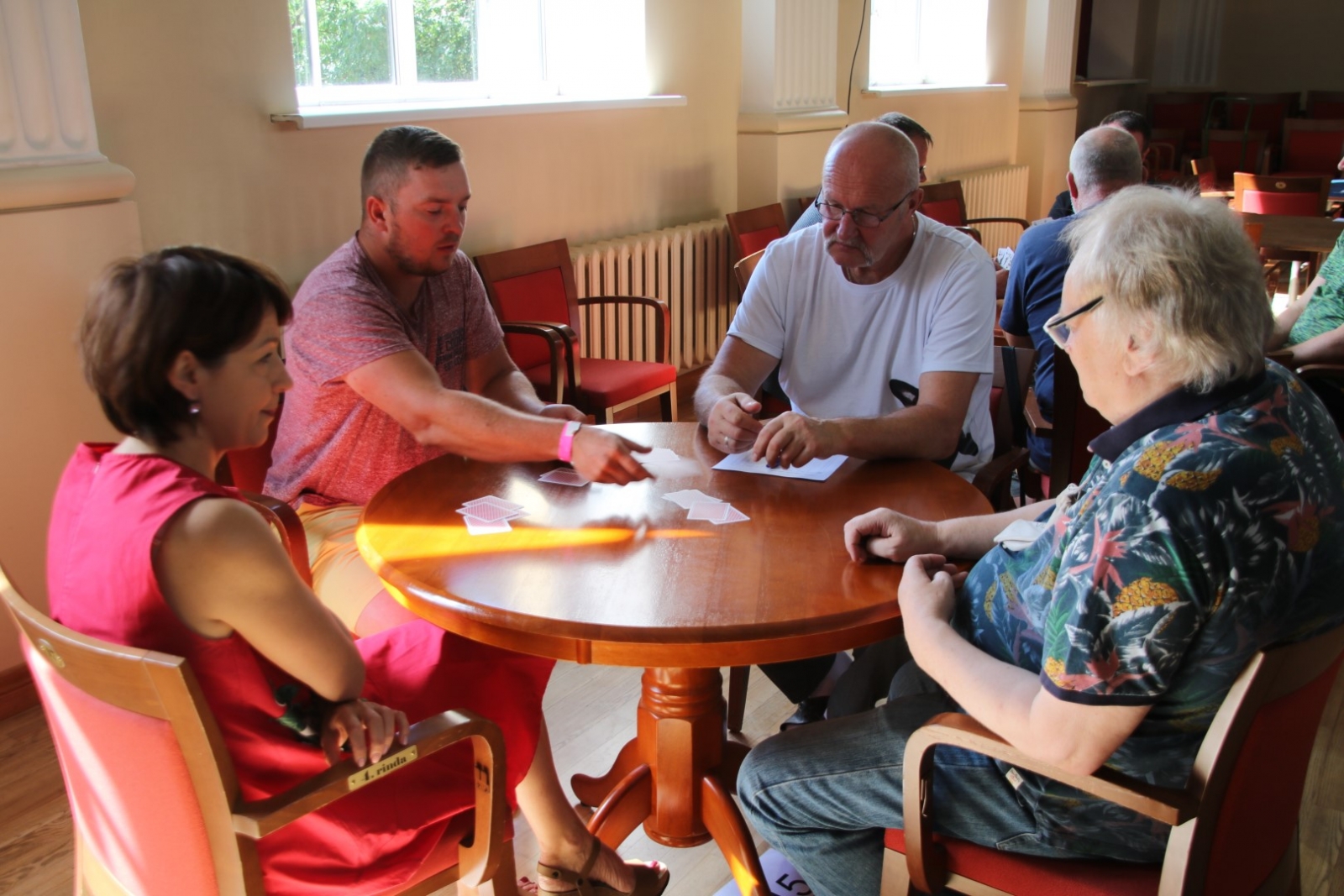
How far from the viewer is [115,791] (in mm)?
1199

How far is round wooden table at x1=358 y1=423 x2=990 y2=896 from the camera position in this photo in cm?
141

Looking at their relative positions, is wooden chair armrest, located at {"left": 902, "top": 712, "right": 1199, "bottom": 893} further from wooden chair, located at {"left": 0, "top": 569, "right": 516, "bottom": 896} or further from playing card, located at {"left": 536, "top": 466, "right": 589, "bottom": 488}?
playing card, located at {"left": 536, "top": 466, "right": 589, "bottom": 488}

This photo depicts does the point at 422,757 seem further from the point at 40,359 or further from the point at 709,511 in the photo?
the point at 40,359

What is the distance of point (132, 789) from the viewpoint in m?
1.18

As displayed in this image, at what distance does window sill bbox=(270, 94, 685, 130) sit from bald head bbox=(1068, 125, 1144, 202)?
1.89 m

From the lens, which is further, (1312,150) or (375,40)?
(1312,150)

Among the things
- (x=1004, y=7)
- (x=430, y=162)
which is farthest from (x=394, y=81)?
(x=1004, y=7)

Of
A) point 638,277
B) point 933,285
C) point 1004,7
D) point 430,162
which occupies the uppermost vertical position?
point 1004,7

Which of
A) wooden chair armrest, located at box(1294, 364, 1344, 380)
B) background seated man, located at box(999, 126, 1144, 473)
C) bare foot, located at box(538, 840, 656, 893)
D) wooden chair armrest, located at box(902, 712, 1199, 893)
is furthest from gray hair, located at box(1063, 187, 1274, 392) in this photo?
wooden chair armrest, located at box(1294, 364, 1344, 380)

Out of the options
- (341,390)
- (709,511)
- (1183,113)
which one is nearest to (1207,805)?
(709,511)

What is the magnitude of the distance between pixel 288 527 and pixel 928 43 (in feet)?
21.4

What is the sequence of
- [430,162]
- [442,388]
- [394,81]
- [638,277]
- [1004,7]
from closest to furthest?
[442,388]
[430,162]
[394,81]
[638,277]
[1004,7]

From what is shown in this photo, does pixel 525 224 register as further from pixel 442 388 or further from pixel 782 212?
pixel 442 388

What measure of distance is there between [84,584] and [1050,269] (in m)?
2.60
